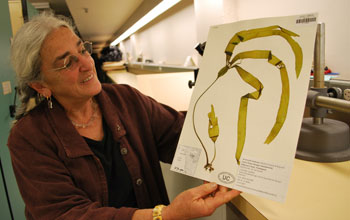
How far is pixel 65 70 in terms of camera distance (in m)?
0.87

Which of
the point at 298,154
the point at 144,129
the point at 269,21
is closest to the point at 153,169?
the point at 144,129

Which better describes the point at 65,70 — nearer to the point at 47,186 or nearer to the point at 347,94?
the point at 47,186

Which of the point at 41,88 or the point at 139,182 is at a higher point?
the point at 41,88

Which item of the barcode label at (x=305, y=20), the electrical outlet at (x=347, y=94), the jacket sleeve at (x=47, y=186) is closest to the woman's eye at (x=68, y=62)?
the jacket sleeve at (x=47, y=186)

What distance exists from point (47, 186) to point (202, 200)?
47 centimetres

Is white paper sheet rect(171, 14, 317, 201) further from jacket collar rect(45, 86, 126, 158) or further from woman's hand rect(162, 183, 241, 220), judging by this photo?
jacket collar rect(45, 86, 126, 158)

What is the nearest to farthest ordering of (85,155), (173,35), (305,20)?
(305,20) → (85,155) → (173,35)

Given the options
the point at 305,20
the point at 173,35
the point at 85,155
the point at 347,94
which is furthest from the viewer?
the point at 173,35

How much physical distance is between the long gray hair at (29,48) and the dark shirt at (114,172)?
31cm

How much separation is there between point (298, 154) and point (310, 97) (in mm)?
167

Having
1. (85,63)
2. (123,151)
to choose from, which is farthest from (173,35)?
(123,151)

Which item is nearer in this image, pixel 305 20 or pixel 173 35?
pixel 305 20

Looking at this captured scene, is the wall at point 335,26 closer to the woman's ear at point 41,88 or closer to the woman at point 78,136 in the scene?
the woman at point 78,136

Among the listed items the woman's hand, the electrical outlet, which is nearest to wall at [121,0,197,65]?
the electrical outlet
